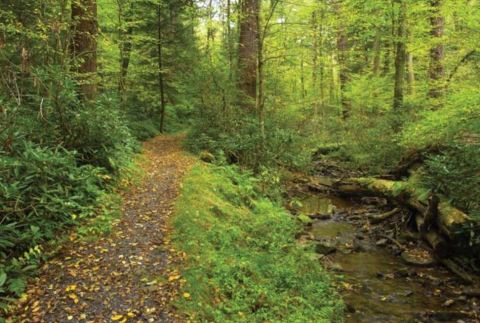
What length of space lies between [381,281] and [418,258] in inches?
57.3

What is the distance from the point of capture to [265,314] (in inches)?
197

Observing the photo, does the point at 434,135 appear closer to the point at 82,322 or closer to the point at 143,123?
the point at 82,322

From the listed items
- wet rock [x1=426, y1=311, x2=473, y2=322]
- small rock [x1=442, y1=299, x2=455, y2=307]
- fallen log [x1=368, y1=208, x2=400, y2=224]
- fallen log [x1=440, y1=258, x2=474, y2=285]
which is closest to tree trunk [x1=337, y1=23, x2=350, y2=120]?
fallen log [x1=368, y1=208, x2=400, y2=224]

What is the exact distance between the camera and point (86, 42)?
1030cm

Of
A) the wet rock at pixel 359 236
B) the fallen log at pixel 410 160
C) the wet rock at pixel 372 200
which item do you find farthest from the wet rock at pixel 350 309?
the wet rock at pixel 372 200

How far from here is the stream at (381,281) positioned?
6.16 m

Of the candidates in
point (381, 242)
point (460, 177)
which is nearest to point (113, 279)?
point (381, 242)

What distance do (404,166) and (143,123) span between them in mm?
11243

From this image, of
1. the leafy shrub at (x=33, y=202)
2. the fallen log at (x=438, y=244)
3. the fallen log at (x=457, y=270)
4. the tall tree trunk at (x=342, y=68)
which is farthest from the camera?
the tall tree trunk at (x=342, y=68)

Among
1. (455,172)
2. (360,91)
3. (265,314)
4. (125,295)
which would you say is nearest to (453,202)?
(455,172)

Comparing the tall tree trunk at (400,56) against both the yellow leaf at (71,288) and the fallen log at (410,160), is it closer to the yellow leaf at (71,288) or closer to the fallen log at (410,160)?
the fallen log at (410,160)

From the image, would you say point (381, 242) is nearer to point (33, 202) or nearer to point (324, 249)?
point (324, 249)

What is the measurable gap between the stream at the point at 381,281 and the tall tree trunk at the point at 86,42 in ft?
23.4

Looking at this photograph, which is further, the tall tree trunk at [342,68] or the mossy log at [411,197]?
the tall tree trunk at [342,68]
